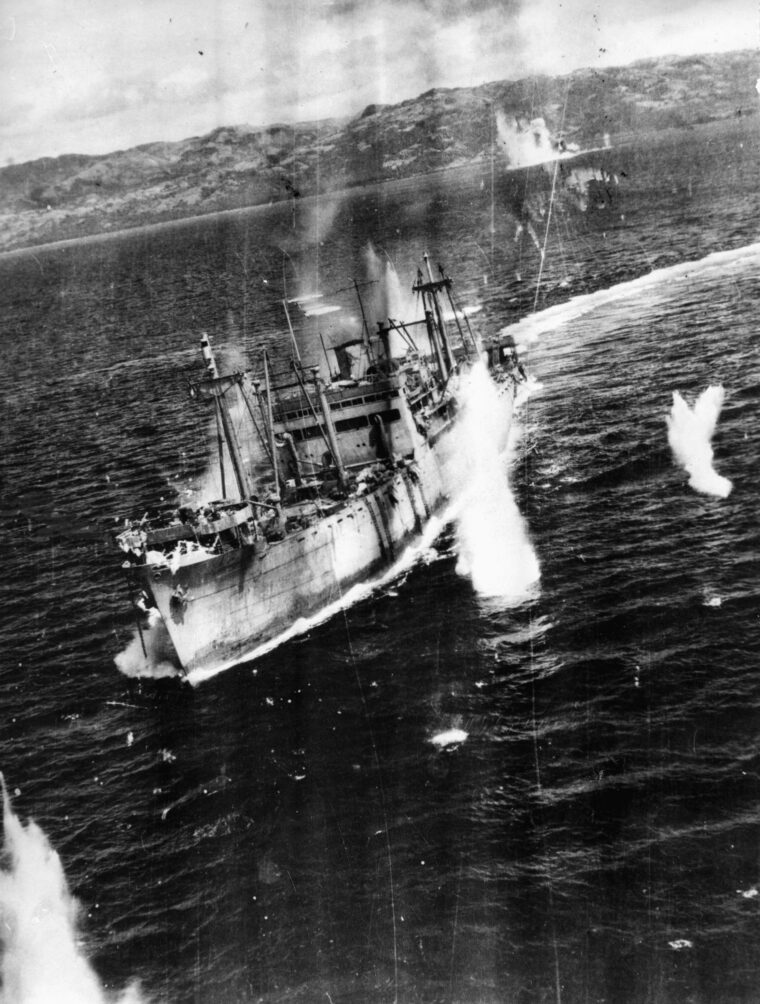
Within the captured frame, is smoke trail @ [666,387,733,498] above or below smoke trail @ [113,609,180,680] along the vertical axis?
above

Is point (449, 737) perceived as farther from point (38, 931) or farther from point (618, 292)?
point (618, 292)

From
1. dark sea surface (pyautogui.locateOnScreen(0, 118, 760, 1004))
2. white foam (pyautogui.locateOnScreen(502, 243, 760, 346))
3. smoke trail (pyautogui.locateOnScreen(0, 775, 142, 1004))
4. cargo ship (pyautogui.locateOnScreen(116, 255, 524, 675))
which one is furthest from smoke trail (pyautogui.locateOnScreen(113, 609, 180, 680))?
white foam (pyautogui.locateOnScreen(502, 243, 760, 346))

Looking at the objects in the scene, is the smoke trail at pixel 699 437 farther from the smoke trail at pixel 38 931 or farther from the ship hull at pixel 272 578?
the smoke trail at pixel 38 931

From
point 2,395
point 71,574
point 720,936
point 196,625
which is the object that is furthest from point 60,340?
point 720,936

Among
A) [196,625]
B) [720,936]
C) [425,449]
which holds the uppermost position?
[425,449]

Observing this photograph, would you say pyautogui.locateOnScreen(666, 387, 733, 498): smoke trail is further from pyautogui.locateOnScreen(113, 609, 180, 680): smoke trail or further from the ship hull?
pyautogui.locateOnScreen(113, 609, 180, 680): smoke trail

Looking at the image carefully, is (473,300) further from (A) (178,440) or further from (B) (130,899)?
(B) (130,899)

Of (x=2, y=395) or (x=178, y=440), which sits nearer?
(x=178, y=440)
